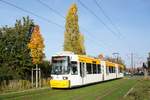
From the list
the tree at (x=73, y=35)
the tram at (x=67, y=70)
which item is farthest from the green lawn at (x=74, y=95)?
the tree at (x=73, y=35)

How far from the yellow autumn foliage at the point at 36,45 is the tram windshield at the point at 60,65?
5.99 meters

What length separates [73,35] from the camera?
203 ft

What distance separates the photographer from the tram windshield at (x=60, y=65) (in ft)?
104

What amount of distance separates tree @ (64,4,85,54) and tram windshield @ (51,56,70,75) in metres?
28.2

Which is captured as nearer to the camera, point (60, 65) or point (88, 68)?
point (60, 65)

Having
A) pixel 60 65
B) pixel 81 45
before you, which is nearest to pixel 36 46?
pixel 60 65

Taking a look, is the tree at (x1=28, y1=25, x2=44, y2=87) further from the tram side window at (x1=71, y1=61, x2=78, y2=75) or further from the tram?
the tram side window at (x1=71, y1=61, x2=78, y2=75)

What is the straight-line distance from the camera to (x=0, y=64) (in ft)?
120

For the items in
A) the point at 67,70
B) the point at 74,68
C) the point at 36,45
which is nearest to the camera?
the point at 67,70

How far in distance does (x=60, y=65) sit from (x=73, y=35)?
30.2m

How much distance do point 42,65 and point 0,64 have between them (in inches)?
311

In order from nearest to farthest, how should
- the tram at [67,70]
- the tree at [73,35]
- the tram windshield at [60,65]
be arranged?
the tram at [67,70]
the tram windshield at [60,65]
the tree at [73,35]

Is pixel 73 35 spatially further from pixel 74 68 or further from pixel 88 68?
pixel 74 68

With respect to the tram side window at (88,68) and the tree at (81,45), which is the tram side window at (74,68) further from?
the tree at (81,45)
